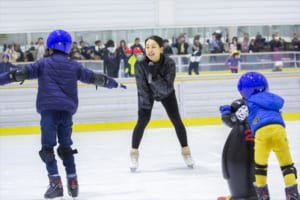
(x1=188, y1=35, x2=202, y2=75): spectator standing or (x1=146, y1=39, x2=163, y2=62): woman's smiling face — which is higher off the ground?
(x1=146, y1=39, x2=163, y2=62): woman's smiling face

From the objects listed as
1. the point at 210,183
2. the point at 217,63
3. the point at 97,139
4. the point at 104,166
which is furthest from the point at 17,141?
the point at 217,63

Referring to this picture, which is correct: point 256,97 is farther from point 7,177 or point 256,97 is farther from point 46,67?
point 7,177

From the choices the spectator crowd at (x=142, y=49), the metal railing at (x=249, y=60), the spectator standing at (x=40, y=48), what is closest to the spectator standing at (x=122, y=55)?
the spectator crowd at (x=142, y=49)

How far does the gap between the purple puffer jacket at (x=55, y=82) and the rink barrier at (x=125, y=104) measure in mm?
5333

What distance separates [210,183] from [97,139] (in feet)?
12.3

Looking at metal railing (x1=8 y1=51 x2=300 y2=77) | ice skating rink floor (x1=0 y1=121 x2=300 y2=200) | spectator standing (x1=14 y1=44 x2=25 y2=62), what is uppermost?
spectator standing (x1=14 y1=44 x2=25 y2=62)

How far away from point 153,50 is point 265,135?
7.55 feet

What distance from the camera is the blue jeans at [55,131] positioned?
4.96 meters

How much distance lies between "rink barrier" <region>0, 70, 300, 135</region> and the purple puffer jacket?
5.33 m

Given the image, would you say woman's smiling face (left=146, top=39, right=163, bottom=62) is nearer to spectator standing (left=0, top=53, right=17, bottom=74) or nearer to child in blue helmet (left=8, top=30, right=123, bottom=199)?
child in blue helmet (left=8, top=30, right=123, bottom=199)

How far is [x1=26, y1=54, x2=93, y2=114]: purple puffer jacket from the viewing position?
16.2 ft

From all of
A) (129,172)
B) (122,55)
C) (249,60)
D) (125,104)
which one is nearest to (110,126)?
(125,104)

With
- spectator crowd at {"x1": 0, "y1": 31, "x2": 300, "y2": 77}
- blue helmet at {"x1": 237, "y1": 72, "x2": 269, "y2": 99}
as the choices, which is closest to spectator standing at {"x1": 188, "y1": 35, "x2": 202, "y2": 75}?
spectator crowd at {"x1": 0, "y1": 31, "x2": 300, "y2": 77}

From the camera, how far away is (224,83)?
1080 cm
